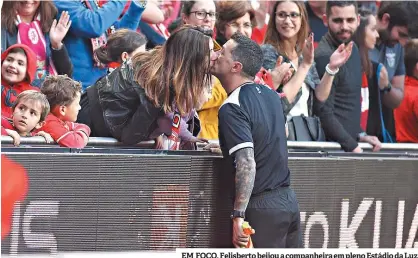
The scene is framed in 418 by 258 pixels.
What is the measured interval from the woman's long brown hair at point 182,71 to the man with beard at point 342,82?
212 centimetres

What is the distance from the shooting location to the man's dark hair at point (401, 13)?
10.4 m

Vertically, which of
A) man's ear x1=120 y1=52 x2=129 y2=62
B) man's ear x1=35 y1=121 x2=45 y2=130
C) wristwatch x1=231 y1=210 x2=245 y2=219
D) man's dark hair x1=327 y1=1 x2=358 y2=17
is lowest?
wristwatch x1=231 y1=210 x2=245 y2=219

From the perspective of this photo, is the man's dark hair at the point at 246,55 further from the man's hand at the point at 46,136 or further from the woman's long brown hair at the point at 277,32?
the woman's long brown hair at the point at 277,32

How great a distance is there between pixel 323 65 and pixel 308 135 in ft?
2.59

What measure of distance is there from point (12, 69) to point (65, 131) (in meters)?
0.96

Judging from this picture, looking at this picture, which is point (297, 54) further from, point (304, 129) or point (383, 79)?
point (383, 79)

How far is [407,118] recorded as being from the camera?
9977mm

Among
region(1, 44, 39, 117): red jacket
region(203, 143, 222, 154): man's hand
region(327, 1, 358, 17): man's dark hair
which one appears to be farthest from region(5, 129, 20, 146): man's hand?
region(327, 1, 358, 17): man's dark hair

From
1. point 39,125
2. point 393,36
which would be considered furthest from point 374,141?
point 39,125

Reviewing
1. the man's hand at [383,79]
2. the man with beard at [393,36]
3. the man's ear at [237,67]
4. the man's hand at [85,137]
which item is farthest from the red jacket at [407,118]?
the man's hand at [85,137]

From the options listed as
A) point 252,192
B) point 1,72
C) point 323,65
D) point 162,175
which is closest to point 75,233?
point 162,175

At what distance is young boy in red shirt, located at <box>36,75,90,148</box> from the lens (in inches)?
282

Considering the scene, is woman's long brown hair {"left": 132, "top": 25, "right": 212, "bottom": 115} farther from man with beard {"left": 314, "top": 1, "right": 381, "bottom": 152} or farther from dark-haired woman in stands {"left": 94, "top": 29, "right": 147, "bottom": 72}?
man with beard {"left": 314, "top": 1, "right": 381, "bottom": 152}

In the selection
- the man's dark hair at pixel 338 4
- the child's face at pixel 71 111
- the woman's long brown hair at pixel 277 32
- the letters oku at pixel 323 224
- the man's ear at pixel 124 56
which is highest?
the man's dark hair at pixel 338 4
